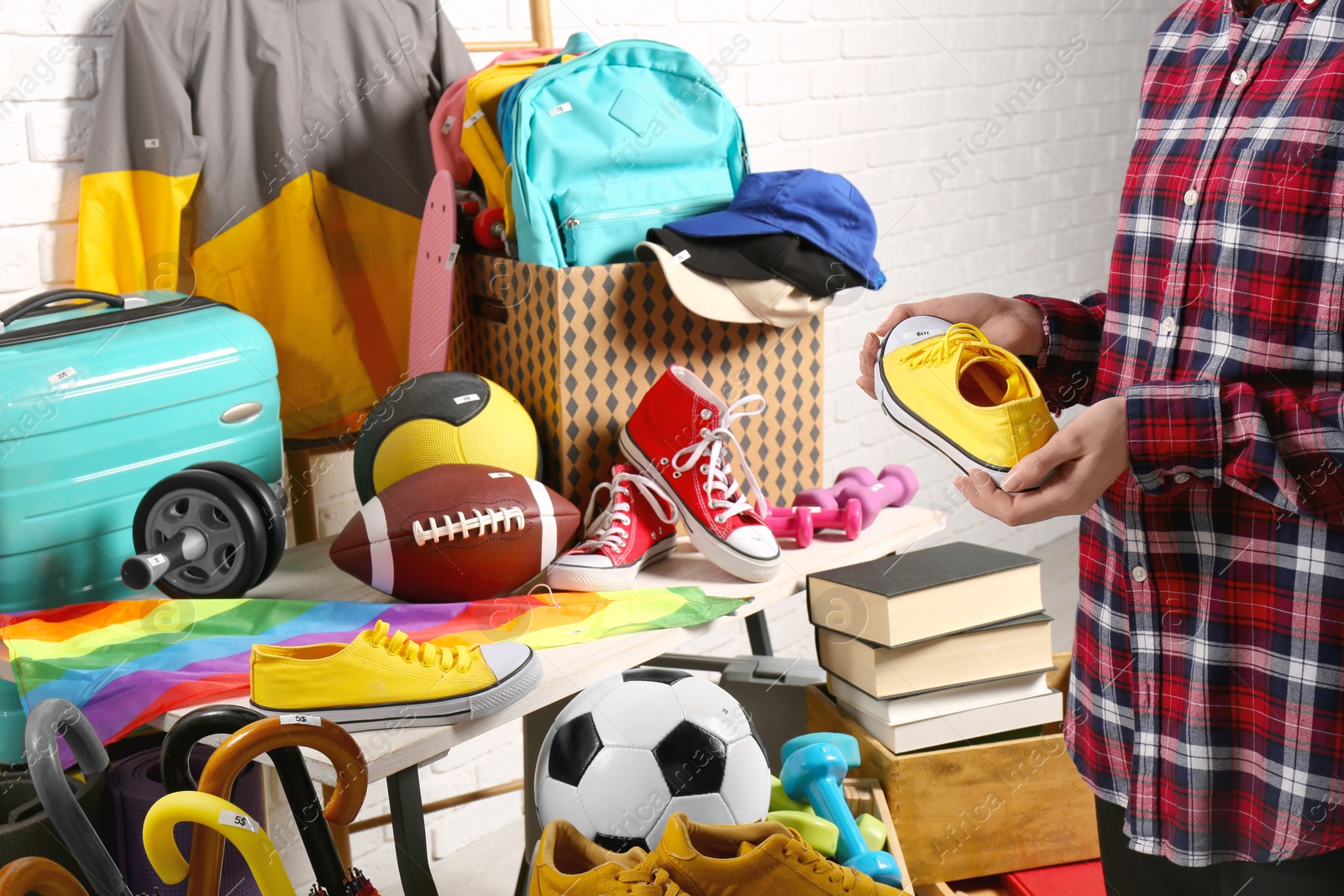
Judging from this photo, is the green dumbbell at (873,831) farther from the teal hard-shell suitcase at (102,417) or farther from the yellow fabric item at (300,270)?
the yellow fabric item at (300,270)

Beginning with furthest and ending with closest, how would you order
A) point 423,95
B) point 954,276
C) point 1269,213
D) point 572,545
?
point 954,276 → point 423,95 → point 572,545 → point 1269,213

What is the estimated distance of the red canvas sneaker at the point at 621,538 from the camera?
45.9 inches

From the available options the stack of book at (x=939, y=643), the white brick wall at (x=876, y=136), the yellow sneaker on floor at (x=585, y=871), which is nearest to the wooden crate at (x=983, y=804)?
the stack of book at (x=939, y=643)

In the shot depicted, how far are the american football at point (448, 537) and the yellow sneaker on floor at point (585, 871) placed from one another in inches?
12.9

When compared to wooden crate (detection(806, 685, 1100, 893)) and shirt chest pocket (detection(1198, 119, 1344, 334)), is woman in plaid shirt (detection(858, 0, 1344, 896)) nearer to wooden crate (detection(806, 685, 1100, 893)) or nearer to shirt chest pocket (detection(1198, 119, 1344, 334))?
shirt chest pocket (detection(1198, 119, 1344, 334))

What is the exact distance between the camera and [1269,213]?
2.51 feet

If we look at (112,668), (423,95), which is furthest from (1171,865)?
(423,95)

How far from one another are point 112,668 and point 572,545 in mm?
525

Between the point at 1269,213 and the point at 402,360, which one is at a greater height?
the point at 1269,213

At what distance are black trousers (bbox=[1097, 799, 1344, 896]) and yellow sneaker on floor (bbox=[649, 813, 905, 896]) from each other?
0.29m

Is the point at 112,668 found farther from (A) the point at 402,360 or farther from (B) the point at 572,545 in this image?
(A) the point at 402,360

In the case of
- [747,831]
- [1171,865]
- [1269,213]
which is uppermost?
[1269,213]

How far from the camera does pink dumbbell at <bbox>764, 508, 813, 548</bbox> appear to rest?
51.8 inches

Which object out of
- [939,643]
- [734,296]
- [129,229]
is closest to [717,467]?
[734,296]
